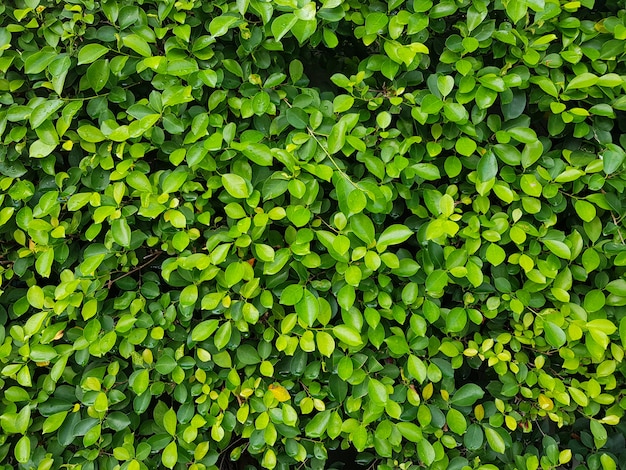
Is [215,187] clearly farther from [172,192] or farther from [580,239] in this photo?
[580,239]

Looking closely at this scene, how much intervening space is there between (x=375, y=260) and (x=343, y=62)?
83cm

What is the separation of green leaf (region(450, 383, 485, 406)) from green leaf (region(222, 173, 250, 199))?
2.74 ft

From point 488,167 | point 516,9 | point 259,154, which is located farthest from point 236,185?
point 516,9

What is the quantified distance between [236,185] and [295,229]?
0.22m

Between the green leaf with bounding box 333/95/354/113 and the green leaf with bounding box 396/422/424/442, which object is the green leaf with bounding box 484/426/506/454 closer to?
the green leaf with bounding box 396/422/424/442

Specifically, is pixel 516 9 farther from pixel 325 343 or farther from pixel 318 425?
pixel 318 425

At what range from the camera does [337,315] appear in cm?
147

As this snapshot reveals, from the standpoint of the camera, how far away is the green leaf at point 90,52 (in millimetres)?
1262

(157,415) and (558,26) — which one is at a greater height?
(558,26)

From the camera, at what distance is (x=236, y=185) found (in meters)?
1.25

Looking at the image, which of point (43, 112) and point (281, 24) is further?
point (43, 112)

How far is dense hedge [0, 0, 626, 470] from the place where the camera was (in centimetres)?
130

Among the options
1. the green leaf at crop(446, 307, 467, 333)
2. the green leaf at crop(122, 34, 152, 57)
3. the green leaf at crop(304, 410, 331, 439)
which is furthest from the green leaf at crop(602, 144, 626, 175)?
the green leaf at crop(122, 34, 152, 57)

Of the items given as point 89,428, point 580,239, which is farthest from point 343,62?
point 89,428
